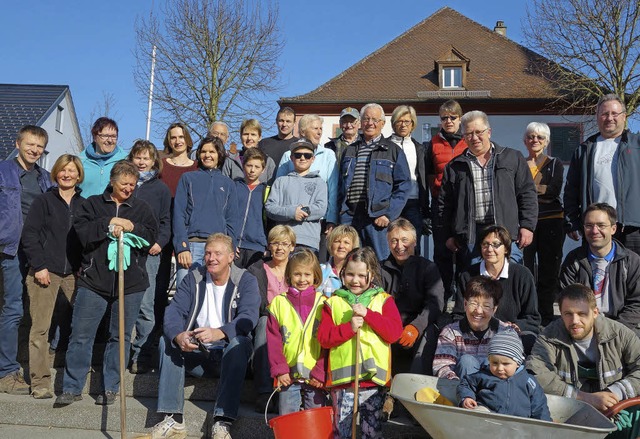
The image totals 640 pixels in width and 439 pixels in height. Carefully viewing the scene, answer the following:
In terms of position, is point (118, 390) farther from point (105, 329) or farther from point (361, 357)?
point (361, 357)

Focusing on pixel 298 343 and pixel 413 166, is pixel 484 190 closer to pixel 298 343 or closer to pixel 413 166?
pixel 413 166

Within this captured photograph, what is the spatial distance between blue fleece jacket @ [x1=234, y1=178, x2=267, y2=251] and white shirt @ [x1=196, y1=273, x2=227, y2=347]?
1017 millimetres

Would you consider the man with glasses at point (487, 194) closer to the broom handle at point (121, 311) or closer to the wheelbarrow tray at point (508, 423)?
the wheelbarrow tray at point (508, 423)

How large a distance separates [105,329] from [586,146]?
495 cm

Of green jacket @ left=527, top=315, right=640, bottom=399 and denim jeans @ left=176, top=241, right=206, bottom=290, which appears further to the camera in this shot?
denim jeans @ left=176, top=241, right=206, bottom=290

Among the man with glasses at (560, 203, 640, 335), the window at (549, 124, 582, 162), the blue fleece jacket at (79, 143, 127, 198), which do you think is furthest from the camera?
the window at (549, 124, 582, 162)

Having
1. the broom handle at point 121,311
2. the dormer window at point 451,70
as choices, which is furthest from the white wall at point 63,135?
the broom handle at point 121,311

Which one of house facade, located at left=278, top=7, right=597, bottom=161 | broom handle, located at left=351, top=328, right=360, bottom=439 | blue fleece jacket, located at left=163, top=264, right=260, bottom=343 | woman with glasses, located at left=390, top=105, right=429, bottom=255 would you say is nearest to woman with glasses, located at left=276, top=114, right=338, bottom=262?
woman with glasses, located at left=390, top=105, right=429, bottom=255

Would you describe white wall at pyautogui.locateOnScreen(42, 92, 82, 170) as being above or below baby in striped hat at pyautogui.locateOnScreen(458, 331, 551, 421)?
above

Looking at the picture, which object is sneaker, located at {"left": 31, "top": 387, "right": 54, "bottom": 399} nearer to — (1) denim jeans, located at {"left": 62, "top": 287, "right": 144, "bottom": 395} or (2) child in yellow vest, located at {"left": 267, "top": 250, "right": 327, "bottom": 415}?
(1) denim jeans, located at {"left": 62, "top": 287, "right": 144, "bottom": 395}

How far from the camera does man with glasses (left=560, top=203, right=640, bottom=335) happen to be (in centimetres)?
493

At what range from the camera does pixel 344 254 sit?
5.54 meters

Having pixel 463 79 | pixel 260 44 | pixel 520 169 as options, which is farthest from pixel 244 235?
pixel 463 79

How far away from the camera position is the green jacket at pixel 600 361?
4.17m
